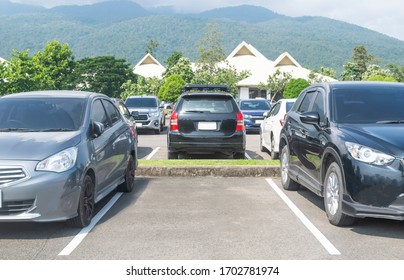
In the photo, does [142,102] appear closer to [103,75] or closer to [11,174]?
[11,174]

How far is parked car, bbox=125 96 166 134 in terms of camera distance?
71.4 feet

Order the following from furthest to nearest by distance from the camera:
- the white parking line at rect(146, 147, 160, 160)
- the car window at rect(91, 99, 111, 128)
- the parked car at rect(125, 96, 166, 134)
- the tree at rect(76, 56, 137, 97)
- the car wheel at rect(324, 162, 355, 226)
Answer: the tree at rect(76, 56, 137, 97) → the parked car at rect(125, 96, 166, 134) → the white parking line at rect(146, 147, 160, 160) → the car window at rect(91, 99, 111, 128) → the car wheel at rect(324, 162, 355, 226)

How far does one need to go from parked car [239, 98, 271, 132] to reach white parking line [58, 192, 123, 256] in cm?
1456

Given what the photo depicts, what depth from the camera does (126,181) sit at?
853 cm

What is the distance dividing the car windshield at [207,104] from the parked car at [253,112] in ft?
36.6

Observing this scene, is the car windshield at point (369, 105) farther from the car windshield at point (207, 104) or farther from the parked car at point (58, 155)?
the car windshield at point (207, 104)

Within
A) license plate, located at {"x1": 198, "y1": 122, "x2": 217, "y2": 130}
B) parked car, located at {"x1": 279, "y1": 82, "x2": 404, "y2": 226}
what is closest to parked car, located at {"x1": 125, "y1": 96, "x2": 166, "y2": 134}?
license plate, located at {"x1": 198, "y1": 122, "x2": 217, "y2": 130}

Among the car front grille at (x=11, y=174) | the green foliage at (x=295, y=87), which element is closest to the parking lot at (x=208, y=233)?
the car front grille at (x=11, y=174)

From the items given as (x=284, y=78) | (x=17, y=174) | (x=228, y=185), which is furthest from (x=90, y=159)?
(x=284, y=78)

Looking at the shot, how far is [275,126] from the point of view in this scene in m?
12.8

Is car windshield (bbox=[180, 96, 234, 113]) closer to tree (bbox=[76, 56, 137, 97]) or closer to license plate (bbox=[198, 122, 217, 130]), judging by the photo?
license plate (bbox=[198, 122, 217, 130])

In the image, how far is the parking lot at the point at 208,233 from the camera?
5.23 meters

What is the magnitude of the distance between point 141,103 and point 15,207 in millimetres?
17622

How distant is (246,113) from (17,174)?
57.4 feet
